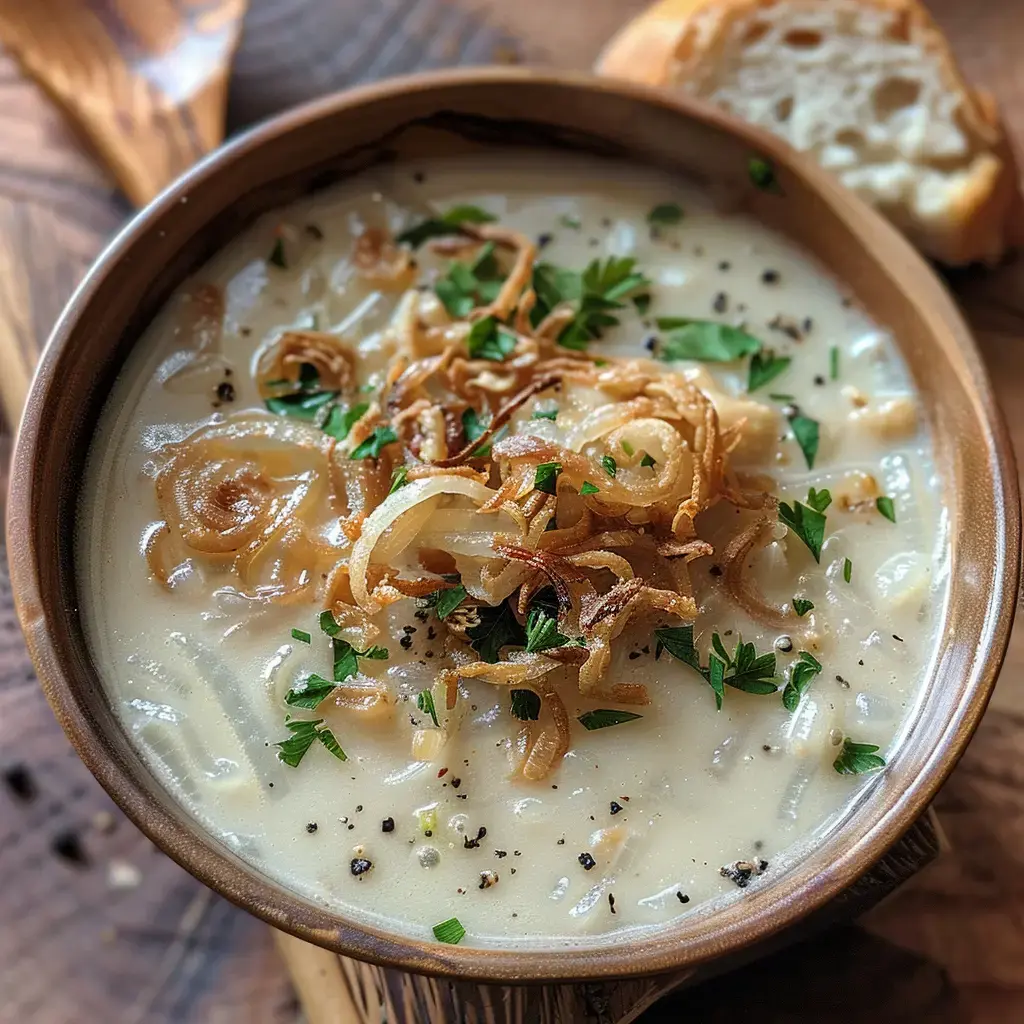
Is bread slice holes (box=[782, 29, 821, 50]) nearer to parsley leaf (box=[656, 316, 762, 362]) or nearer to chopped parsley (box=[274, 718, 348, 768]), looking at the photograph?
parsley leaf (box=[656, 316, 762, 362])

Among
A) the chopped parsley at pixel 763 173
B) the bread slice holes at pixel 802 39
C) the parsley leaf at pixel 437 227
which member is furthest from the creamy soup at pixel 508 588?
the bread slice holes at pixel 802 39

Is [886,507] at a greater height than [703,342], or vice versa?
[703,342]

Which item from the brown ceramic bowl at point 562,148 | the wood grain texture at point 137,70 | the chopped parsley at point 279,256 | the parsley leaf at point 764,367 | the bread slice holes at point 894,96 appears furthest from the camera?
the bread slice holes at point 894,96

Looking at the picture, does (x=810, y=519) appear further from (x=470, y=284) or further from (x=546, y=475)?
(x=470, y=284)

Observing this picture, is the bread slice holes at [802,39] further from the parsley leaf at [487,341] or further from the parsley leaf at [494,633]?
the parsley leaf at [494,633]

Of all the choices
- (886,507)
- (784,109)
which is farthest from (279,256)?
(784,109)

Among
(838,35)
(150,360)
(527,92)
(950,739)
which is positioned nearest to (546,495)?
(950,739)

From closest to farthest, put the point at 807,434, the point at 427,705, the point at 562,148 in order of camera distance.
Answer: the point at 427,705, the point at 807,434, the point at 562,148
